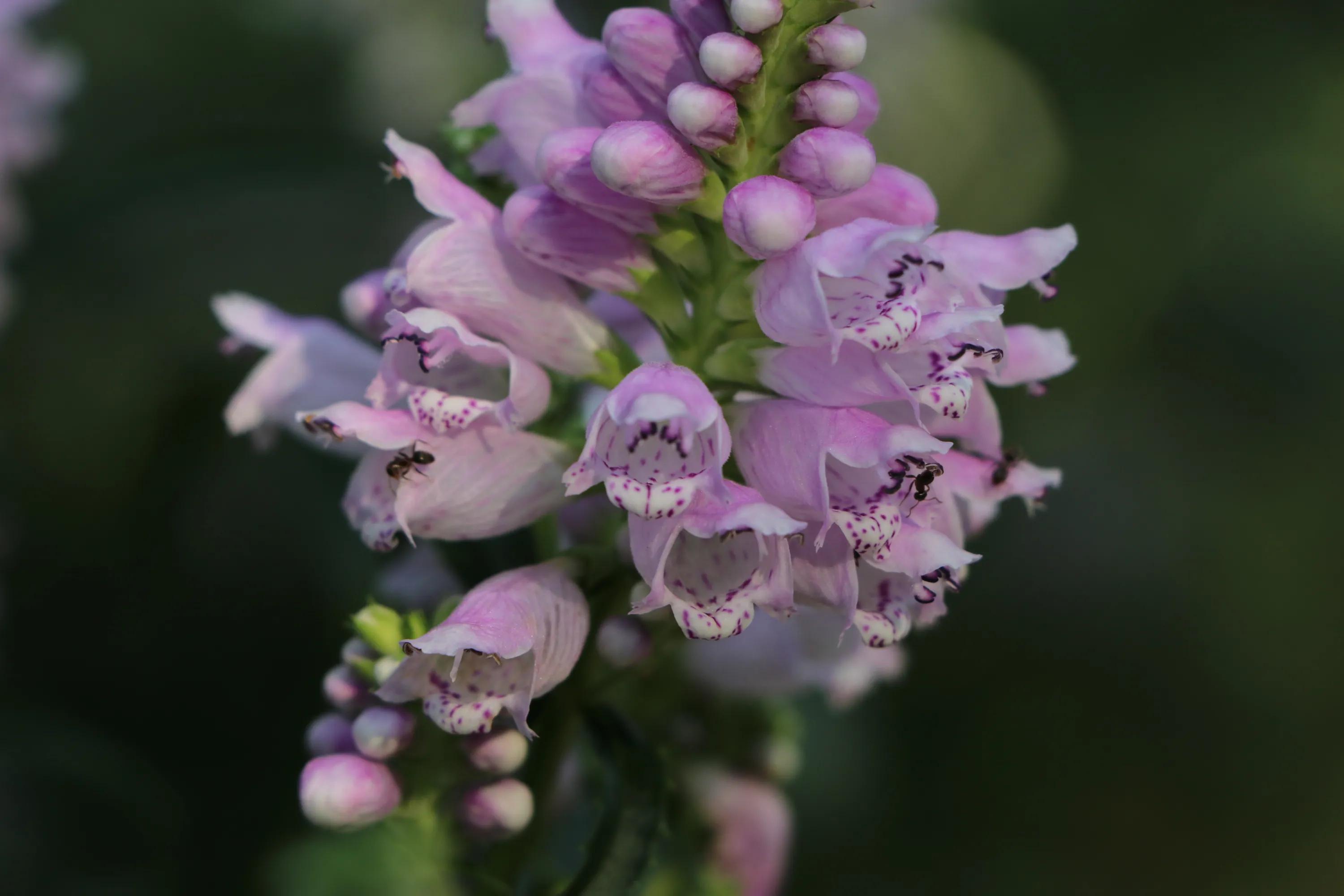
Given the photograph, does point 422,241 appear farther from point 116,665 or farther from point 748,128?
point 116,665

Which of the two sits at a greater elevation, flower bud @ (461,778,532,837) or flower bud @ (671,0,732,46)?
flower bud @ (671,0,732,46)

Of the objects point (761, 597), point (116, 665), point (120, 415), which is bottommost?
point (116, 665)

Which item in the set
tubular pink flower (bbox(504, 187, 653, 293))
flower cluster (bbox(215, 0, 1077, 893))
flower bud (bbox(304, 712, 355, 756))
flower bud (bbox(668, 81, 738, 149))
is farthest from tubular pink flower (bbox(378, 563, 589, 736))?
A: flower bud (bbox(668, 81, 738, 149))

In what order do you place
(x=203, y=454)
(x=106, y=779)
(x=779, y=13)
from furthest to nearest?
(x=203, y=454) < (x=106, y=779) < (x=779, y=13)

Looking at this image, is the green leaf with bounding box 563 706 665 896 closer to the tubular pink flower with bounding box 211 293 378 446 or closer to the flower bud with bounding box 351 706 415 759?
the flower bud with bounding box 351 706 415 759

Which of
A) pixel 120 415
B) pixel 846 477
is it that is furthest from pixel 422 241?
pixel 120 415

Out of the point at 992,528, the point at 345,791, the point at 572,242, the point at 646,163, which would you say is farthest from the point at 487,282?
the point at 992,528
